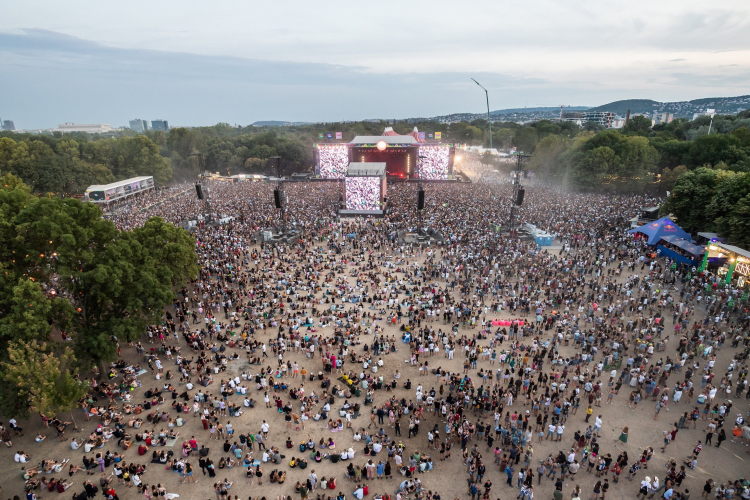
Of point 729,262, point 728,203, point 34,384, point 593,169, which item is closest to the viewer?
point 34,384

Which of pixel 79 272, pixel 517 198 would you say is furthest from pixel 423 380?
pixel 517 198

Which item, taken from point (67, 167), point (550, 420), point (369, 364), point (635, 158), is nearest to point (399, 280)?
point (369, 364)

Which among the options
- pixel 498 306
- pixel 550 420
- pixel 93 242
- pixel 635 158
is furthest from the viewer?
pixel 635 158

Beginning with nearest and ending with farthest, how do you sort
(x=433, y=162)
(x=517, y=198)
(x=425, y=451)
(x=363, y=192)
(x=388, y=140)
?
1. (x=425, y=451)
2. (x=517, y=198)
3. (x=363, y=192)
4. (x=433, y=162)
5. (x=388, y=140)

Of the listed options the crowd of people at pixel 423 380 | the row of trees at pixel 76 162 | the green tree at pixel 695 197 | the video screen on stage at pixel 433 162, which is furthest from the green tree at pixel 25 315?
the video screen on stage at pixel 433 162

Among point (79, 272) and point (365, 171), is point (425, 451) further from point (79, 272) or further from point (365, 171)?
point (365, 171)

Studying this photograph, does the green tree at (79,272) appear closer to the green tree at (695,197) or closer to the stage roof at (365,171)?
the stage roof at (365,171)

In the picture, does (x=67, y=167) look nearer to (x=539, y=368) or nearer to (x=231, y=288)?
(x=231, y=288)
